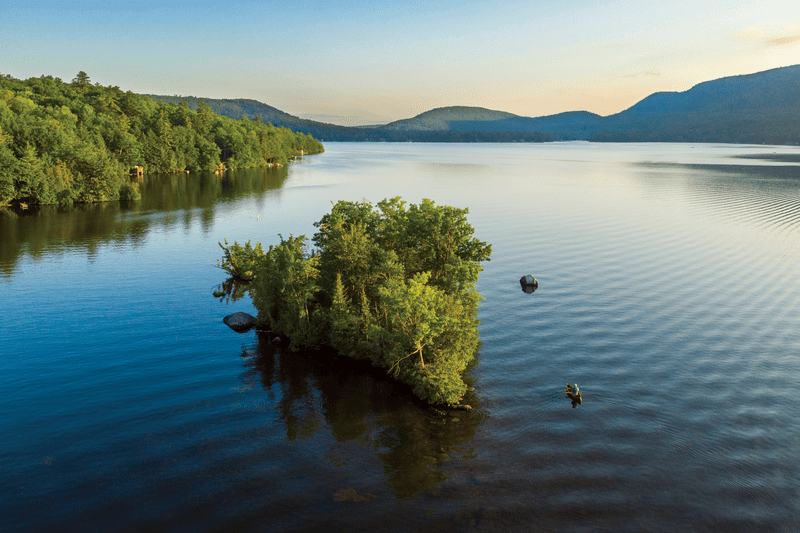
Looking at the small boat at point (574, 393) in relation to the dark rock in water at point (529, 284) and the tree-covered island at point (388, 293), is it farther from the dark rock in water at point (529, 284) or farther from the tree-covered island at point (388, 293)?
the dark rock in water at point (529, 284)

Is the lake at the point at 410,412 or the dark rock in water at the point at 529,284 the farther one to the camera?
the dark rock in water at the point at 529,284

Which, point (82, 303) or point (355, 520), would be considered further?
point (82, 303)

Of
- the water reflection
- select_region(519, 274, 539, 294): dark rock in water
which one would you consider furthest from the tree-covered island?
the water reflection

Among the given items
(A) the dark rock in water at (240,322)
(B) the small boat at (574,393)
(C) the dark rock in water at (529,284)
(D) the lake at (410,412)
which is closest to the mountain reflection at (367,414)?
(D) the lake at (410,412)

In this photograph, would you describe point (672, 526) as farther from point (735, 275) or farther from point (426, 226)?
point (735, 275)

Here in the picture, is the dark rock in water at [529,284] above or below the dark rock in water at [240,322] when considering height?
above

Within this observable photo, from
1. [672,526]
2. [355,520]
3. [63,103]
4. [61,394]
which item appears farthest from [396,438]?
[63,103]

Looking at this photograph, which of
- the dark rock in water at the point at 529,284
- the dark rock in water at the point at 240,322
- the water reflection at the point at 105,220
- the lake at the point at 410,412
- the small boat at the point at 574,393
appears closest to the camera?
the lake at the point at 410,412
